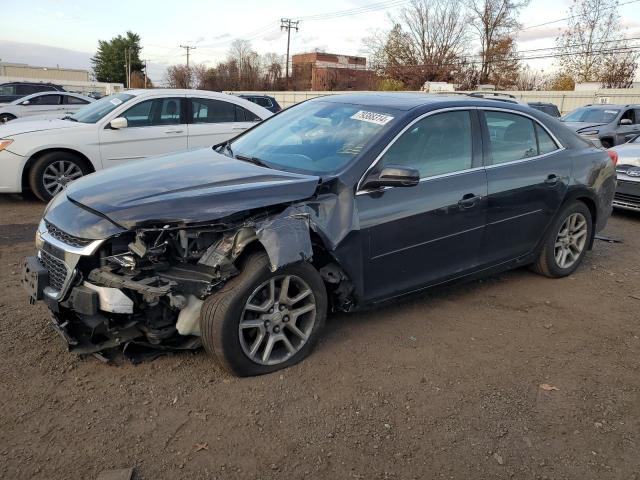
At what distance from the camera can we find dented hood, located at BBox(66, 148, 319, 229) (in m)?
3.13

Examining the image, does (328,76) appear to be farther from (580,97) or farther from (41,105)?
(41,105)

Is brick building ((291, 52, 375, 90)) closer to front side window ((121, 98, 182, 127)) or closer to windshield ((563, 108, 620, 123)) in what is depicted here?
windshield ((563, 108, 620, 123))

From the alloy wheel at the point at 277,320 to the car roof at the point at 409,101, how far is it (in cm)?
162

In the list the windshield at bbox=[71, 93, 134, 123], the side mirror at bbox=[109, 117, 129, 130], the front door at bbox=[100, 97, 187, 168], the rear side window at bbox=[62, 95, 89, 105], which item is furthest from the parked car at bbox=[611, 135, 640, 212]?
the rear side window at bbox=[62, 95, 89, 105]

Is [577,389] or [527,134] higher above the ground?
[527,134]

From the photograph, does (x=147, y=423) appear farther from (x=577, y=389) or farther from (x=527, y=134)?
(x=527, y=134)

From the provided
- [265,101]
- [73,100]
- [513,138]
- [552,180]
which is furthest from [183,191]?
[73,100]

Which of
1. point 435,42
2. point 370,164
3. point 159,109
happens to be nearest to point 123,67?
point 435,42

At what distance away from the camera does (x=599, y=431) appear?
3029 millimetres

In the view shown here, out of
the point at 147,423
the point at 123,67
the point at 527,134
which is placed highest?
the point at 123,67

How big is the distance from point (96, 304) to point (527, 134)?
12.2 ft

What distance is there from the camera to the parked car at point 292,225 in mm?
3164

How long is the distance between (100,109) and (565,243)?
6661 mm

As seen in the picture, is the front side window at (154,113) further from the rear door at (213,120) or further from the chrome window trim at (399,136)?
the chrome window trim at (399,136)
